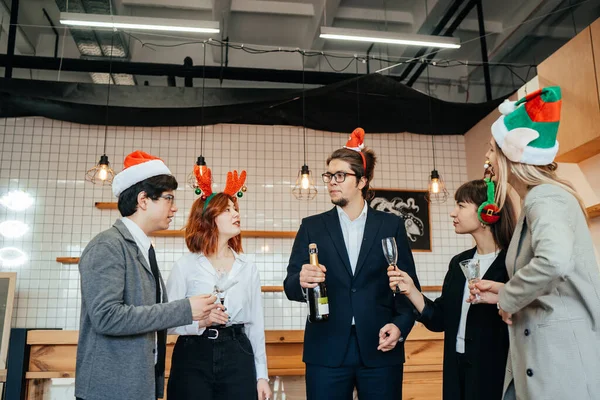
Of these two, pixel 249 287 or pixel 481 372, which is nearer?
pixel 481 372

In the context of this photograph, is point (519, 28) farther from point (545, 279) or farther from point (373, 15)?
point (545, 279)

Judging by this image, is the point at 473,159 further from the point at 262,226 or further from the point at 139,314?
the point at 139,314

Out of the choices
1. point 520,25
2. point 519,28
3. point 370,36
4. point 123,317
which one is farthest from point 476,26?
point 123,317

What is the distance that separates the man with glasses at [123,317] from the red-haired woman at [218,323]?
226 millimetres

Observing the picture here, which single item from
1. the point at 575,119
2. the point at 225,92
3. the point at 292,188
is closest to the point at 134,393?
the point at 575,119

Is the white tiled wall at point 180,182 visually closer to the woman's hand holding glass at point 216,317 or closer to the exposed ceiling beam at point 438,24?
the exposed ceiling beam at point 438,24

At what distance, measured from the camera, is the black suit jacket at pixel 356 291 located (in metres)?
2.21

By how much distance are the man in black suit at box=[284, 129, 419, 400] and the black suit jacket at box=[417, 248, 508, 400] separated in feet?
0.65

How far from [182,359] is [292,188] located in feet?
12.5

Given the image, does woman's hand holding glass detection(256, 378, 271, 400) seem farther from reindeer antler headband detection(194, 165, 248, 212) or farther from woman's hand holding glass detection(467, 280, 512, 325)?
woman's hand holding glass detection(467, 280, 512, 325)

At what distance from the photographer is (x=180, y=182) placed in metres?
5.79

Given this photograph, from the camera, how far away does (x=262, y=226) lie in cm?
582

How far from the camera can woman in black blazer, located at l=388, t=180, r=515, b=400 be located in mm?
2111

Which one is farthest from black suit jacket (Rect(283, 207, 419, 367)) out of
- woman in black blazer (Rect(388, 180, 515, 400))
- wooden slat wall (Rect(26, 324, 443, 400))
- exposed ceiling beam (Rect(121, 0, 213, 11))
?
exposed ceiling beam (Rect(121, 0, 213, 11))
